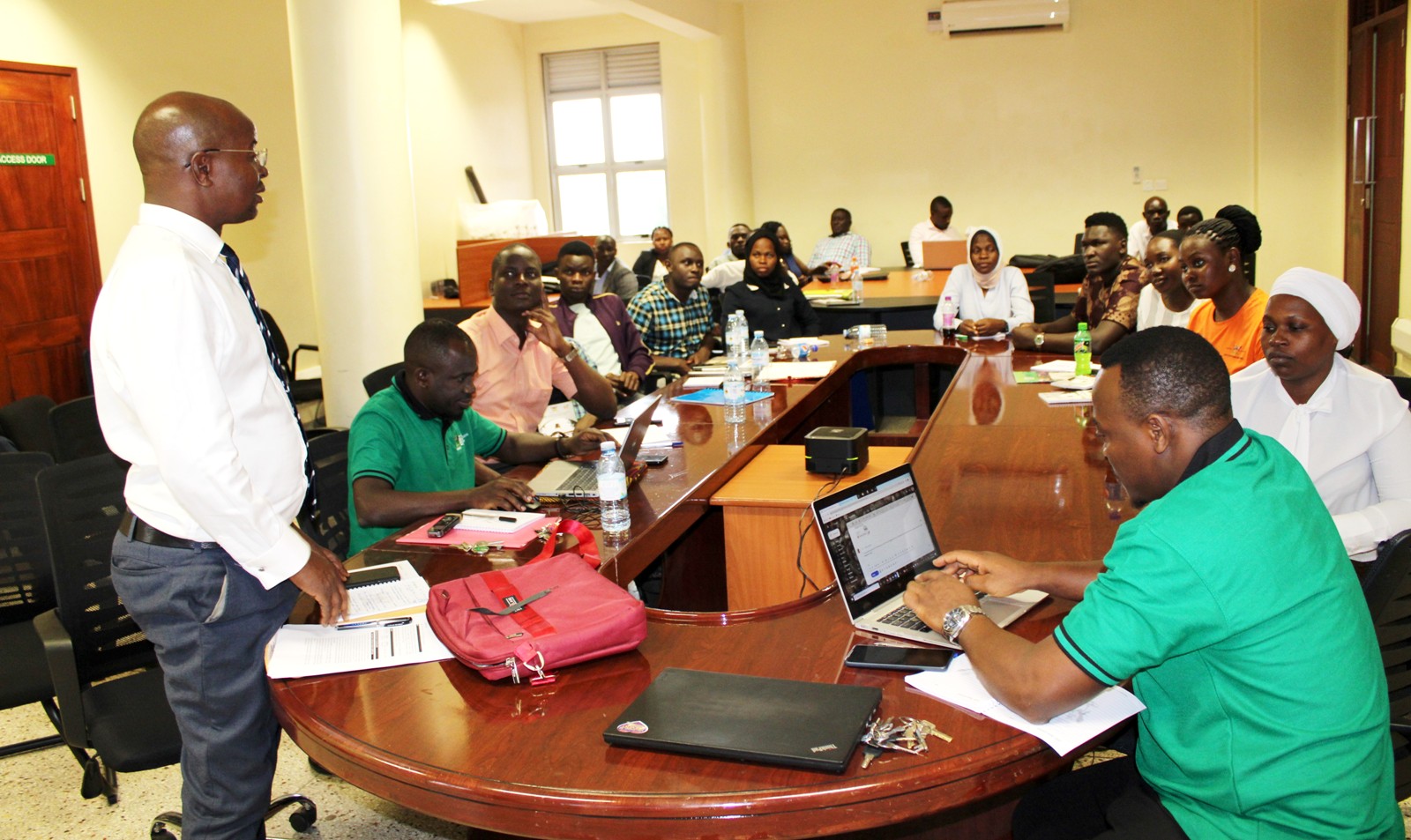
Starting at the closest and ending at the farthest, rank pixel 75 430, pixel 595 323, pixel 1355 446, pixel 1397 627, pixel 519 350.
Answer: pixel 1397 627
pixel 1355 446
pixel 75 430
pixel 519 350
pixel 595 323

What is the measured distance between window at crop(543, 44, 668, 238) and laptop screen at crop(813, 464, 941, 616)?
33.2ft

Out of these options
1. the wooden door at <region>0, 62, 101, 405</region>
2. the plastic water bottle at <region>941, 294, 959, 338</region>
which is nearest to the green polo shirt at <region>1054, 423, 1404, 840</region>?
the plastic water bottle at <region>941, 294, 959, 338</region>

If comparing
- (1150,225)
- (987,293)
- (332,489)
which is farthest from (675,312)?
(1150,225)

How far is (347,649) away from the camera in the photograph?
195cm

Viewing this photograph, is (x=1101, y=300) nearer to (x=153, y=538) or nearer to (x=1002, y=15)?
(x=153, y=538)

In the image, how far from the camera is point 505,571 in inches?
82.6

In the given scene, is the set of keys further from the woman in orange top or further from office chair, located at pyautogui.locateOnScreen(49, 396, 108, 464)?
office chair, located at pyautogui.locateOnScreen(49, 396, 108, 464)

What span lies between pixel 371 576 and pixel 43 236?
17.1ft

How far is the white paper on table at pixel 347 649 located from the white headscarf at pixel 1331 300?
2008 mm

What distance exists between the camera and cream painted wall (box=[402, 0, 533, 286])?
9461mm

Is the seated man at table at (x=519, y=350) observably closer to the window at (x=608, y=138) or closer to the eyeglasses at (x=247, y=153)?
the eyeglasses at (x=247, y=153)

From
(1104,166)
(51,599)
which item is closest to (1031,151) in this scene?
(1104,166)

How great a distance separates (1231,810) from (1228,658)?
0.72ft

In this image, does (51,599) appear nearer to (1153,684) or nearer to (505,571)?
(505,571)
